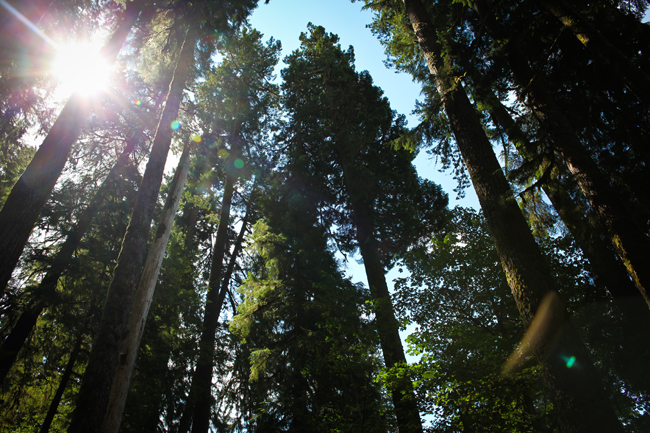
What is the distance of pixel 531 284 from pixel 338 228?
361 inches

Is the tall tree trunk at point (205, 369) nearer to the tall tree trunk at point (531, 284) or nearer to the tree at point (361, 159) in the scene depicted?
the tree at point (361, 159)

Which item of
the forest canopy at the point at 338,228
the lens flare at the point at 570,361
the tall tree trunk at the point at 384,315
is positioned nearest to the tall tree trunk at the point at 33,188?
the forest canopy at the point at 338,228

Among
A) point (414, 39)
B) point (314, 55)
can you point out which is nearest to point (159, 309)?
point (414, 39)

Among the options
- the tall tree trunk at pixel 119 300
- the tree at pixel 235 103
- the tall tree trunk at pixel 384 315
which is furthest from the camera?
the tree at pixel 235 103

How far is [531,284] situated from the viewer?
4.12 m

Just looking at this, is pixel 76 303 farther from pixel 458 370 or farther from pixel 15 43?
pixel 458 370

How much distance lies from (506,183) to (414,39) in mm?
4986

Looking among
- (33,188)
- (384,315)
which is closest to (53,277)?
(33,188)

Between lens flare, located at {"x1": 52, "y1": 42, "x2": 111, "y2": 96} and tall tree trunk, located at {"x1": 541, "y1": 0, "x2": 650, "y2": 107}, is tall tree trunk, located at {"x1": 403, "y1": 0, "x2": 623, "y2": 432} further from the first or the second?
lens flare, located at {"x1": 52, "y1": 42, "x2": 111, "y2": 96}

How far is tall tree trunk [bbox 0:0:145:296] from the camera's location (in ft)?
16.1

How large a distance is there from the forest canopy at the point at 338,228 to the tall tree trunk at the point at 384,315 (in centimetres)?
9

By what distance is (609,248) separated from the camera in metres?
6.82

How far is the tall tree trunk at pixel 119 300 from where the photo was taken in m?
4.55

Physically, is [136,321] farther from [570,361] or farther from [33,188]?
[570,361]
